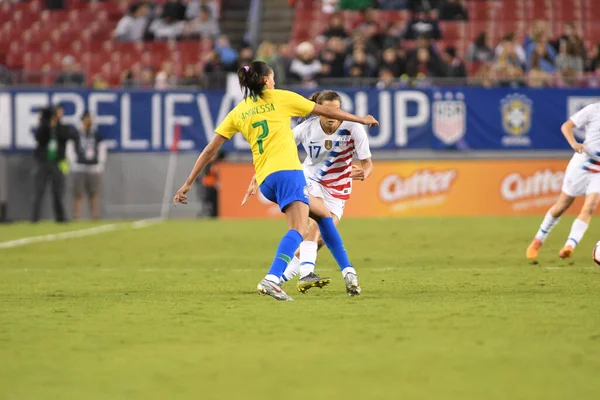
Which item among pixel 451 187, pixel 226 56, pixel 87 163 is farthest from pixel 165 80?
pixel 451 187

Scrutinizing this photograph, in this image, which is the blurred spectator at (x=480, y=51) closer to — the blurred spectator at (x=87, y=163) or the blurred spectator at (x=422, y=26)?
the blurred spectator at (x=422, y=26)

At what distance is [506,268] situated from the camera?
41.5 ft

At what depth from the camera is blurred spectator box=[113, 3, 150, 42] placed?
27219 mm

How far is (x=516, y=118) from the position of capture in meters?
24.1

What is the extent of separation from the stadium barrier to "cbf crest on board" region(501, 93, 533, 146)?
40.7 inches

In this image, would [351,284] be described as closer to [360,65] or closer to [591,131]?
[591,131]

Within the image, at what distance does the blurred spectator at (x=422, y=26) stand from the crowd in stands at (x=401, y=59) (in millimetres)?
23

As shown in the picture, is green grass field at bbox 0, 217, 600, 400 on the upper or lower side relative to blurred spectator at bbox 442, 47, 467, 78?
lower

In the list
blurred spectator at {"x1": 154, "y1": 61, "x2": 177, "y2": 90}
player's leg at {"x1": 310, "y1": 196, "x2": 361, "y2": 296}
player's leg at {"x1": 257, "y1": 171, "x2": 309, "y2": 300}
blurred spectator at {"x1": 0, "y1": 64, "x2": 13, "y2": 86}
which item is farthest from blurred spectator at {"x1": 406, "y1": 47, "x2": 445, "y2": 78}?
player's leg at {"x1": 257, "y1": 171, "x2": 309, "y2": 300}

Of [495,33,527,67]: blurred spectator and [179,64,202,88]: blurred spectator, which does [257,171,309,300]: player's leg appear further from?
[179,64,202,88]: blurred spectator

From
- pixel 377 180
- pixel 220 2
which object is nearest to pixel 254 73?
pixel 377 180

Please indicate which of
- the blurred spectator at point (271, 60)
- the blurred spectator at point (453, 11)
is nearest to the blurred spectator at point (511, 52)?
the blurred spectator at point (453, 11)

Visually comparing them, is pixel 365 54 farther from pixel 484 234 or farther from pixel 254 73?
pixel 254 73

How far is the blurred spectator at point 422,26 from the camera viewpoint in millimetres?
25141
